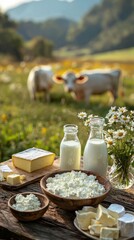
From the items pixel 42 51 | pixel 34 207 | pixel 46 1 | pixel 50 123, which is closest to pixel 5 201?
pixel 34 207

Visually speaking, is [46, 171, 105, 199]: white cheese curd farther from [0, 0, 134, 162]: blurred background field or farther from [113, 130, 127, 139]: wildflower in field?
[0, 0, 134, 162]: blurred background field

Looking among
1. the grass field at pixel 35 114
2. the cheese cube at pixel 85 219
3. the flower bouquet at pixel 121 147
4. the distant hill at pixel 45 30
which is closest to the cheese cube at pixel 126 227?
the cheese cube at pixel 85 219

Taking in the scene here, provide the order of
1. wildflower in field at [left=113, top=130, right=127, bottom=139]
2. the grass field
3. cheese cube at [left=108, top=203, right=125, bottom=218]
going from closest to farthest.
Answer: cheese cube at [left=108, top=203, right=125, bottom=218] → wildflower in field at [left=113, top=130, right=127, bottom=139] → the grass field

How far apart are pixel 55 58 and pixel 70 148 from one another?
1106 inches

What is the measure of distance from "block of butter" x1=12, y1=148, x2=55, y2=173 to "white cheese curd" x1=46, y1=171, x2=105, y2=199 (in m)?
0.33

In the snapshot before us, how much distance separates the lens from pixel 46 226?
238 cm

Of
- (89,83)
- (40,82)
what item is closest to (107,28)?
(40,82)

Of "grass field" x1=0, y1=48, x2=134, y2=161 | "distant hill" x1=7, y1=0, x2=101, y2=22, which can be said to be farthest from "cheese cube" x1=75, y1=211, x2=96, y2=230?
"distant hill" x1=7, y1=0, x2=101, y2=22

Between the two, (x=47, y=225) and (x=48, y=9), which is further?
(x=48, y=9)

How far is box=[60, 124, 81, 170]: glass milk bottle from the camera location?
2.90 metres

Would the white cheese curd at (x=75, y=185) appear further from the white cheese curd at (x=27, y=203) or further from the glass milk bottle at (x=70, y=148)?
the glass milk bottle at (x=70, y=148)

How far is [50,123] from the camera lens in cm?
720

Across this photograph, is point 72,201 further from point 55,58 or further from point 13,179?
point 55,58

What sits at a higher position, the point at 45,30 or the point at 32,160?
the point at 45,30
